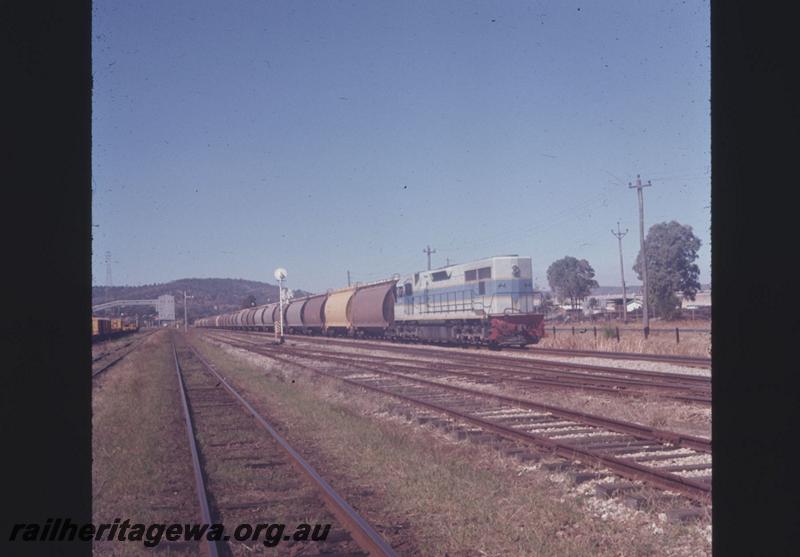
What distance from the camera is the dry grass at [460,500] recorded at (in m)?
5.15

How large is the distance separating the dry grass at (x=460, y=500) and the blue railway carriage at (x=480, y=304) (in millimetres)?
17435

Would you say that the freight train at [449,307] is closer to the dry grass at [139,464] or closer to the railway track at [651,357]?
the railway track at [651,357]

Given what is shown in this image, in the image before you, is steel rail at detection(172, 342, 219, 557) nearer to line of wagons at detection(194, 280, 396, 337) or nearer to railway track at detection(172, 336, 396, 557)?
railway track at detection(172, 336, 396, 557)

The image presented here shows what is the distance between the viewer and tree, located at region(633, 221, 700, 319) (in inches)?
2467

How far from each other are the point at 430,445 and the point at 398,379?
28.8 feet

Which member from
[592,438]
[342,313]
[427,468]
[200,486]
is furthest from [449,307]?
[200,486]

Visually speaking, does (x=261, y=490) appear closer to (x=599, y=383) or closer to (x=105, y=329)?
→ (x=599, y=383)

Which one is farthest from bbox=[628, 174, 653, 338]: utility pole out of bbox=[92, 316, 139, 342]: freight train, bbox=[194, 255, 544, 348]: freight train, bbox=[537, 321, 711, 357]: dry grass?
bbox=[92, 316, 139, 342]: freight train

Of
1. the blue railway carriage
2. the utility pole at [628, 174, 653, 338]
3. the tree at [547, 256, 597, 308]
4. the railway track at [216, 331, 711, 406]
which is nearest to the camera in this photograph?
the railway track at [216, 331, 711, 406]

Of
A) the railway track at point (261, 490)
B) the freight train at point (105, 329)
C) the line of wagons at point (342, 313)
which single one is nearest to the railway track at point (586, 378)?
the railway track at point (261, 490)

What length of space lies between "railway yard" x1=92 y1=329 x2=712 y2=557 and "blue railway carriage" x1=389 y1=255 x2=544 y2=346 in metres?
12.4

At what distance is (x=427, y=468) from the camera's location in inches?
296
